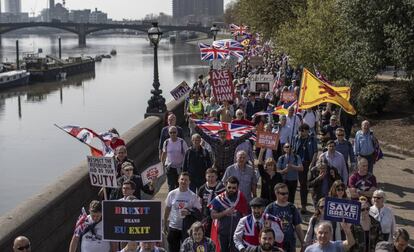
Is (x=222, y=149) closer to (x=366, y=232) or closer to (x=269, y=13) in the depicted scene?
(x=366, y=232)

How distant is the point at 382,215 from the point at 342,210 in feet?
3.79

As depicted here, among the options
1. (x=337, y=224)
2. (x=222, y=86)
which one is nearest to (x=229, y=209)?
(x=337, y=224)

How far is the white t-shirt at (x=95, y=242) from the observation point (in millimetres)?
7969

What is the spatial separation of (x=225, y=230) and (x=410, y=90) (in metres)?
17.6

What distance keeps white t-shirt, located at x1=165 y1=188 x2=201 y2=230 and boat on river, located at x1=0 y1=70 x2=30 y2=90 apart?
67938 millimetres

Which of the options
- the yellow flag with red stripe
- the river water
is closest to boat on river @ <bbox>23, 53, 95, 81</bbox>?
the river water

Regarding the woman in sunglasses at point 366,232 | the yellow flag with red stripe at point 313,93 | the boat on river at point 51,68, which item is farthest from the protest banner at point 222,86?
the boat on river at point 51,68

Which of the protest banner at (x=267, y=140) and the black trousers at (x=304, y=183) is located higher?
the protest banner at (x=267, y=140)

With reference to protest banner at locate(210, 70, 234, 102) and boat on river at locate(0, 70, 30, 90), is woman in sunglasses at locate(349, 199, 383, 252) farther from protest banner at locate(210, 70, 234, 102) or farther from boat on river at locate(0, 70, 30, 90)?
boat on river at locate(0, 70, 30, 90)

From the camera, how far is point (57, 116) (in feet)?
181

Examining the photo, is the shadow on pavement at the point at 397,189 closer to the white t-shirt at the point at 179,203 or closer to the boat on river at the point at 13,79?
the white t-shirt at the point at 179,203

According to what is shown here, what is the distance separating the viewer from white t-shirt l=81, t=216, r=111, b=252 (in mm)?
7969

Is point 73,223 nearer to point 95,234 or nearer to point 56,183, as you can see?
point 56,183

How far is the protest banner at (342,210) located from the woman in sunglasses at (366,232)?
262 millimetres
